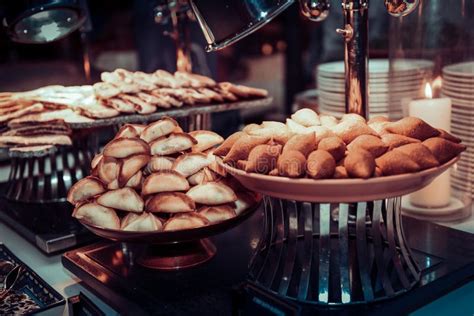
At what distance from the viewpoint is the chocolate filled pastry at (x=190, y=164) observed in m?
0.94

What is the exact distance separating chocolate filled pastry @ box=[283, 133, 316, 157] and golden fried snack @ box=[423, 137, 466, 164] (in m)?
0.15

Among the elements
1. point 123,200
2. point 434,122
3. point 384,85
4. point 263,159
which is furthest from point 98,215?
point 384,85

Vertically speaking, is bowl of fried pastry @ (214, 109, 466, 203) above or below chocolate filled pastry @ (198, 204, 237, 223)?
above

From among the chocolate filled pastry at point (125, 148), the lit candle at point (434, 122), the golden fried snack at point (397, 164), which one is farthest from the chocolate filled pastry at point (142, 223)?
the lit candle at point (434, 122)

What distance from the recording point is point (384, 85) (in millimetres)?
1540

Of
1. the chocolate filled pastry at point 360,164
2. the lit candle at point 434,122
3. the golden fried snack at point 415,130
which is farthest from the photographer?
the lit candle at point 434,122

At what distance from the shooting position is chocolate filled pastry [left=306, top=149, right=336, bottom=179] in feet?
2.44

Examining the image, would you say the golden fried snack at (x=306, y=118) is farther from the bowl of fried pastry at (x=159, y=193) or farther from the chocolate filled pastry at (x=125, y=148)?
the chocolate filled pastry at (x=125, y=148)

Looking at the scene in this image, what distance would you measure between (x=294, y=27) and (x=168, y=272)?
3131 mm

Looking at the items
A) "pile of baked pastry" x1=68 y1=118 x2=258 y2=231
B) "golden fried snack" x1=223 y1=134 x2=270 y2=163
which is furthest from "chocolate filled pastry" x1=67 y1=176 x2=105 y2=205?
"golden fried snack" x1=223 y1=134 x2=270 y2=163

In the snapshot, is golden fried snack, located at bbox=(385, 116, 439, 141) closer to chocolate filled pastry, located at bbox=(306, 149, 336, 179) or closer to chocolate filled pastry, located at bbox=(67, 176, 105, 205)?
chocolate filled pastry, located at bbox=(306, 149, 336, 179)

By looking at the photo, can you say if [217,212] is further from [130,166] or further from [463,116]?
[463,116]

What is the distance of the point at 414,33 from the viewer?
1.48 metres

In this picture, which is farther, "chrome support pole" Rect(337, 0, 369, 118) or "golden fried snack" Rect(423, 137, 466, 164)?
"chrome support pole" Rect(337, 0, 369, 118)
